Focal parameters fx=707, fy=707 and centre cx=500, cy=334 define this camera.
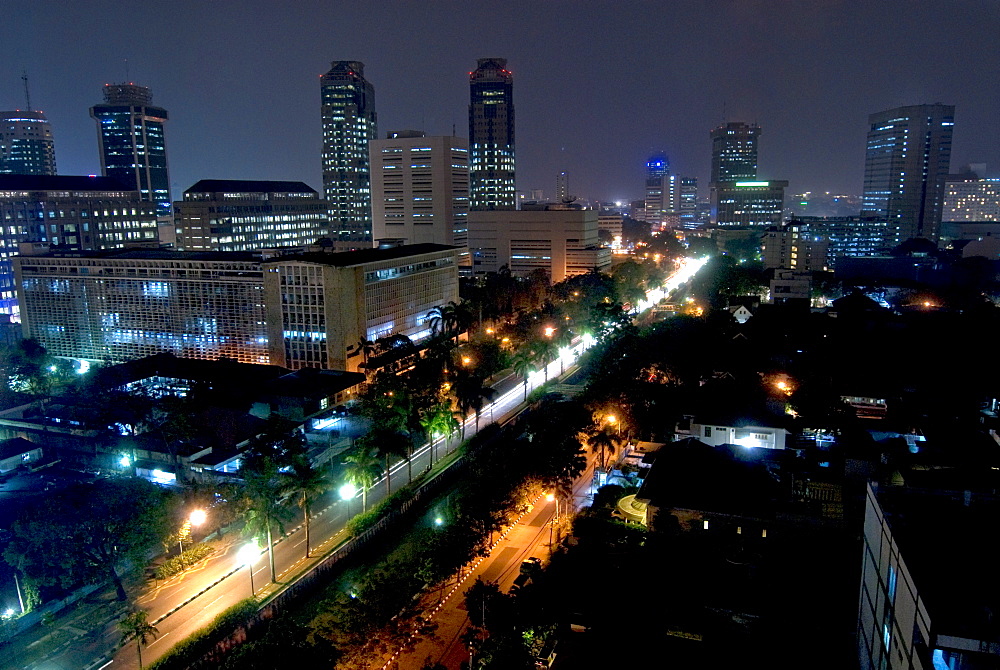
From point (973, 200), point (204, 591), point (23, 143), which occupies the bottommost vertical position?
point (204, 591)

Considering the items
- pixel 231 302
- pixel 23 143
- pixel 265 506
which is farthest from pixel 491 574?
pixel 23 143

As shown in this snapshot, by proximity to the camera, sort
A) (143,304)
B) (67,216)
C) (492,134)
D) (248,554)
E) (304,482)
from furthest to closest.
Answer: (492,134) < (67,216) < (143,304) < (248,554) < (304,482)

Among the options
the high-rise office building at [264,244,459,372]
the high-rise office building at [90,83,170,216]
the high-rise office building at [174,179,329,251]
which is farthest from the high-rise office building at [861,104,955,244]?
the high-rise office building at [90,83,170,216]

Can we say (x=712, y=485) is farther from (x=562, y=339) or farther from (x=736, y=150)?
(x=736, y=150)

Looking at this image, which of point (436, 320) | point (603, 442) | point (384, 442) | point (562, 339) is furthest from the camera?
point (436, 320)

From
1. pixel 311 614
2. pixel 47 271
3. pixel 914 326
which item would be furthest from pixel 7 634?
pixel 914 326

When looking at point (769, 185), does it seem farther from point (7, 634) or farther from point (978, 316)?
point (7, 634)
